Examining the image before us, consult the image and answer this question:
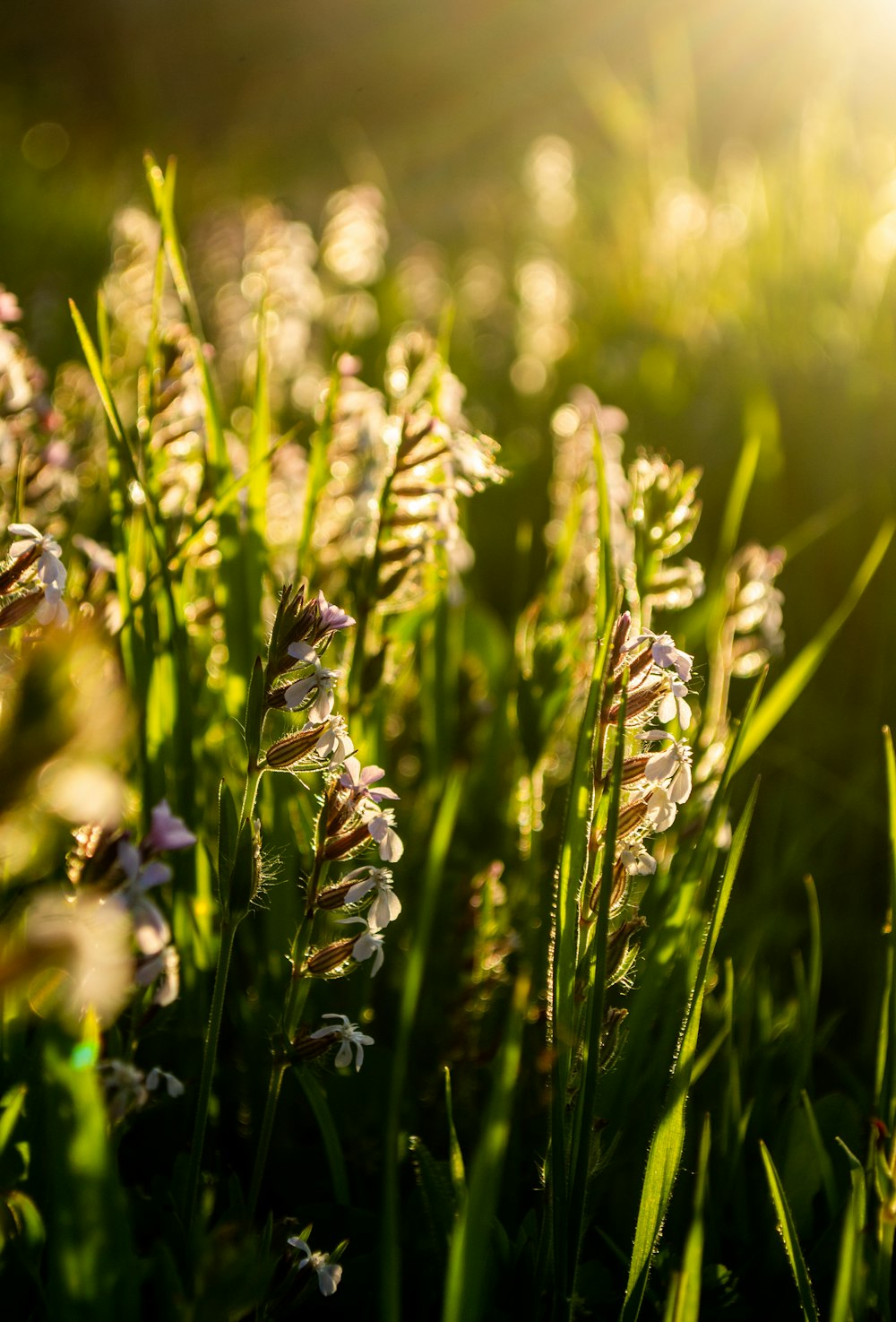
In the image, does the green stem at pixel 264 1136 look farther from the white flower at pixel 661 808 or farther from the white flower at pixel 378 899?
the white flower at pixel 661 808

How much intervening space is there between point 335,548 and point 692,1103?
0.78m

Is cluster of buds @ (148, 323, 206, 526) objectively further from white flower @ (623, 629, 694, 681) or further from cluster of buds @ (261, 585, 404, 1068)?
white flower @ (623, 629, 694, 681)

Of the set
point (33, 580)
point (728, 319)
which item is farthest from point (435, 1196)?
point (728, 319)

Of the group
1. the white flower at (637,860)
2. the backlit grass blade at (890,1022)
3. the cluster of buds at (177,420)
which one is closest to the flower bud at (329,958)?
the white flower at (637,860)

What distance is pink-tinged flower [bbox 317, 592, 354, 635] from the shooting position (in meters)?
0.76

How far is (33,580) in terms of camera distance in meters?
0.82

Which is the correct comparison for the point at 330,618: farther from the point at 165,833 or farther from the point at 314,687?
the point at 165,833

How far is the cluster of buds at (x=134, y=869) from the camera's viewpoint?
1.84ft

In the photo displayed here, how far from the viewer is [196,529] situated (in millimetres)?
1081

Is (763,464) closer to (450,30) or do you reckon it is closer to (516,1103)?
(516,1103)

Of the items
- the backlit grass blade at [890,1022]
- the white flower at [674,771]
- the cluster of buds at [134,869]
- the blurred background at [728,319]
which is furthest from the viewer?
the blurred background at [728,319]

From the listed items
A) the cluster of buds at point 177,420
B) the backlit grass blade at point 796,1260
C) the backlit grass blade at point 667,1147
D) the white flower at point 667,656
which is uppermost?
the cluster of buds at point 177,420

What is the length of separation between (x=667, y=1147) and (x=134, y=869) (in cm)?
45

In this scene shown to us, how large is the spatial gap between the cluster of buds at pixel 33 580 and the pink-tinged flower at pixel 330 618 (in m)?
0.18
